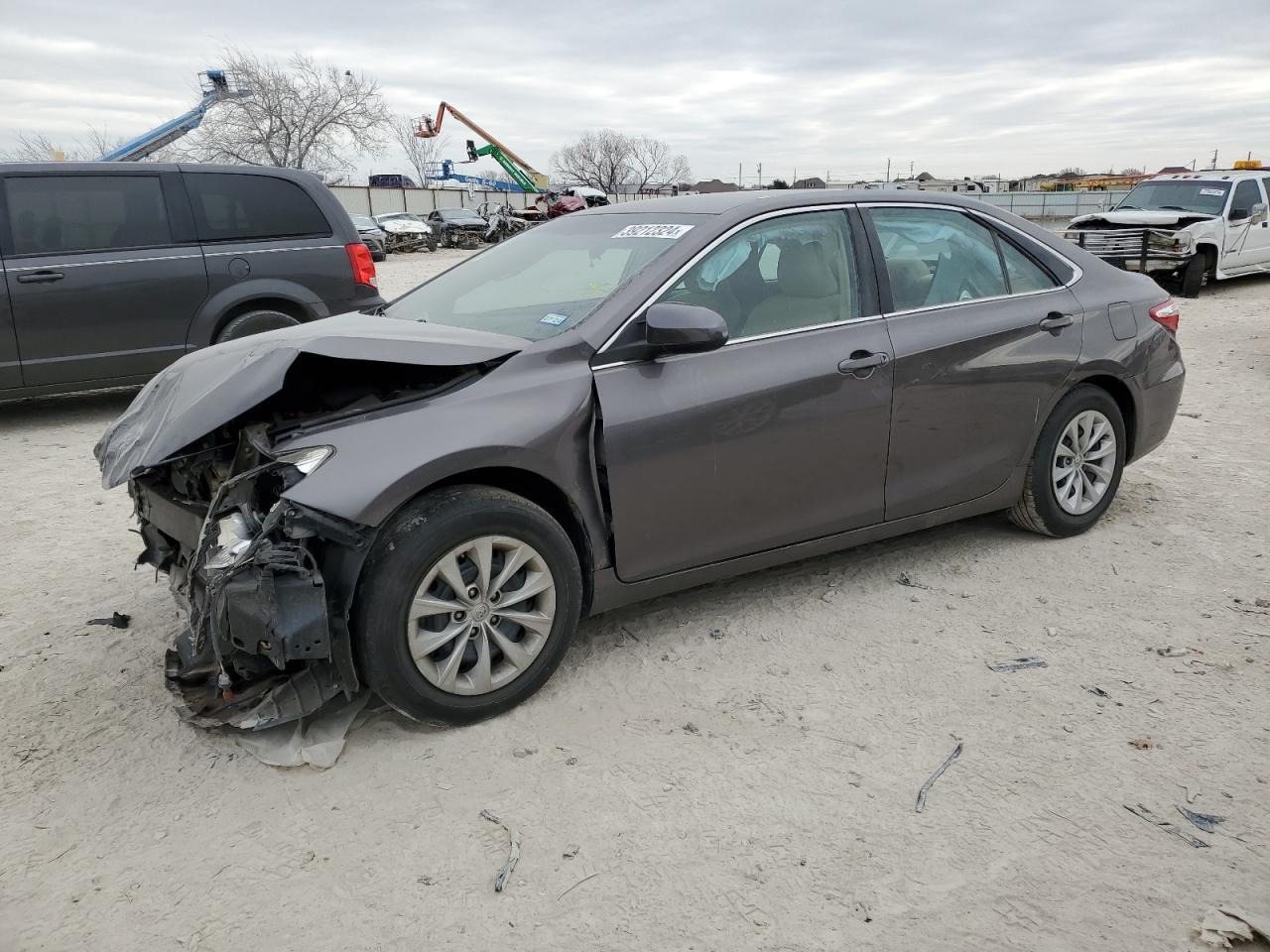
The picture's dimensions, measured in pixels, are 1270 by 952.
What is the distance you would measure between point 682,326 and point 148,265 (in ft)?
18.3

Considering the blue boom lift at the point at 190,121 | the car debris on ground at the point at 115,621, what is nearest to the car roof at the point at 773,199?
the car debris on ground at the point at 115,621

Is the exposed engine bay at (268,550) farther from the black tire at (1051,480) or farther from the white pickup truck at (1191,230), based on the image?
the white pickup truck at (1191,230)

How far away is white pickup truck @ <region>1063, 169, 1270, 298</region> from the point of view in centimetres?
1420

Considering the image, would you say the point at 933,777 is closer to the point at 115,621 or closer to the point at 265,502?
the point at 265,502

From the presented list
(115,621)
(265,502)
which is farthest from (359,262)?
(265,502)

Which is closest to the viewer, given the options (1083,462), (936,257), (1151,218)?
(936,257)

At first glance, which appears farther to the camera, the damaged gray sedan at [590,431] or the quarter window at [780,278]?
the quarter window at [780,278]

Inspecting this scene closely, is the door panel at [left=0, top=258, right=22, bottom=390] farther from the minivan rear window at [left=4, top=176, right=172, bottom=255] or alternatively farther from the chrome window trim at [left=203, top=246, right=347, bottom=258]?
the chrome window trim at [left=203, top=246, right=347, bottom=258]

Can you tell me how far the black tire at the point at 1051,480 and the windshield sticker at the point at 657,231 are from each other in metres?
1.99

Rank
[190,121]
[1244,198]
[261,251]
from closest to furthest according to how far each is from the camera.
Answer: [261,251] → [1244,198] → [190,121]

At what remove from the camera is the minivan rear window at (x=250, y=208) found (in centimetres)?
750

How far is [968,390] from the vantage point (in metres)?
4.14

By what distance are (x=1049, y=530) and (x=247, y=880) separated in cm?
382

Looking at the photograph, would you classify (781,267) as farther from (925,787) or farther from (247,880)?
(247,880)
